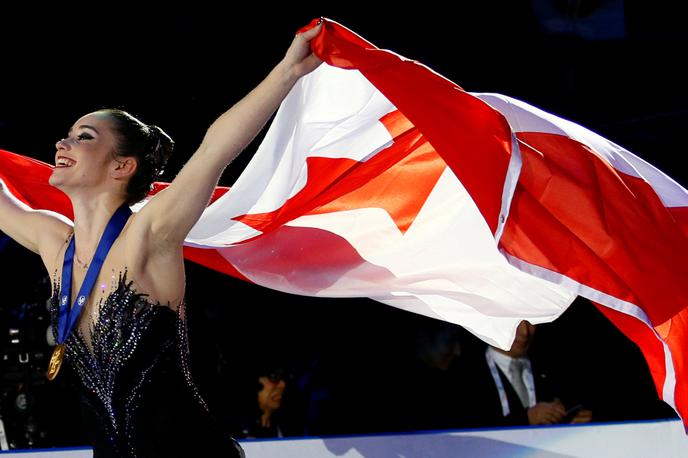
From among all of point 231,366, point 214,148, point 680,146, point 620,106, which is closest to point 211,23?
point 231,366

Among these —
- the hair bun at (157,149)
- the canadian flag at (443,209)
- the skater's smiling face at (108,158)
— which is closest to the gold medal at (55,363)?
the skater's smiling face at (108,158)

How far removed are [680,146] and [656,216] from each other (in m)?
3.01

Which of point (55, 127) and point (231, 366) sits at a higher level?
point (55, 127)

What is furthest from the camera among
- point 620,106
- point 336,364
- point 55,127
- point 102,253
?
point 620,106

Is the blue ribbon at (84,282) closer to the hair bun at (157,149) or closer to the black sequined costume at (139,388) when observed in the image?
the black sequined costume at (139,388)

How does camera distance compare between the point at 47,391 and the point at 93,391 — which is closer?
the point at 93,391

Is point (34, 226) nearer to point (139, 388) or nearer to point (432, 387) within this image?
point (139, 388)

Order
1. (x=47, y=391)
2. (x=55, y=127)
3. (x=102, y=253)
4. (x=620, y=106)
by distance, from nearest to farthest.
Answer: (x=102, y=253), (x=47, y=391), (x=55, y=127), (x=620, y=106)

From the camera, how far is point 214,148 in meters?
2.02

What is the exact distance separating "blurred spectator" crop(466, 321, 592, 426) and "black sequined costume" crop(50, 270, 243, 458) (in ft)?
5.76

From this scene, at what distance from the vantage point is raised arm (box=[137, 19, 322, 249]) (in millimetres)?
2014

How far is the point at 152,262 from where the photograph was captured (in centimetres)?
215

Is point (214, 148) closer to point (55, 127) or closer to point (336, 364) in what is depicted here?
point (336, 364)

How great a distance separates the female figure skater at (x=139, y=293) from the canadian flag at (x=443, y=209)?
0.30 meters
